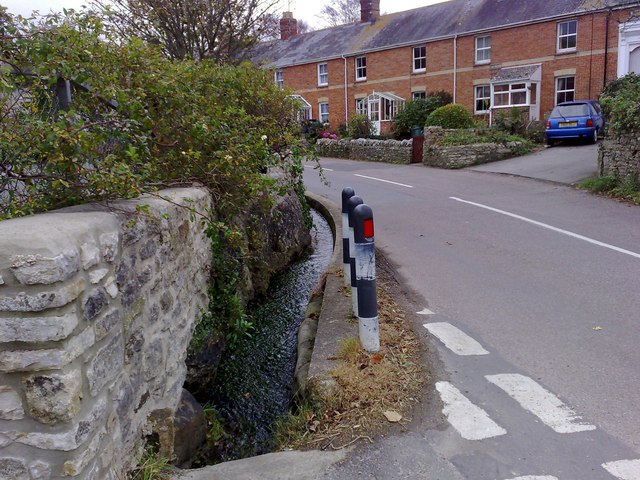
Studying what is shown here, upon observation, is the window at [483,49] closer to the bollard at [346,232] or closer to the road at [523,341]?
the road at [523,341]

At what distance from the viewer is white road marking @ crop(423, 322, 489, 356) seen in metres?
4.71

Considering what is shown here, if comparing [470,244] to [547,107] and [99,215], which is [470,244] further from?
[547,107]

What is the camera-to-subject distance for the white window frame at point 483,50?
30656 mm

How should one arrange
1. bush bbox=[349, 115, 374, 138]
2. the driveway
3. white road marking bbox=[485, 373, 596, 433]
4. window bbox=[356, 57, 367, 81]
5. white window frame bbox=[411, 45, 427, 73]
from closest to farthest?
white road marking bbox=[485, 373, 596, 433], the driveway, bush bbox=[349, 115, 374, 138], white window frame bbox=[411, 45, 427, 73], window bbox=[356, 57, 367, 81]

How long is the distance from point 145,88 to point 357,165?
18899mm

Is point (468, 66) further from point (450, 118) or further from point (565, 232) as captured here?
point (565, 232)

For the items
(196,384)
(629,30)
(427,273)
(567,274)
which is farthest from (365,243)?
(629,30)

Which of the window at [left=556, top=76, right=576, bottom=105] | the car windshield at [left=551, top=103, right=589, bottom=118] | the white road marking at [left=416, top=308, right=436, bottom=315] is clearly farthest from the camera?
the window at [left=556, top=76, right=576, bottom=105]

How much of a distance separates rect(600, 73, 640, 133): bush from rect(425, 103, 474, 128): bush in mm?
9092

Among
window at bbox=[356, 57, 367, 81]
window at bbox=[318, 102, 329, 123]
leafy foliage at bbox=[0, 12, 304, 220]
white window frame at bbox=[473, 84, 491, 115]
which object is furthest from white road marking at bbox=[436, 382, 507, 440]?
window at bbox=[318, 102, 329, 123]

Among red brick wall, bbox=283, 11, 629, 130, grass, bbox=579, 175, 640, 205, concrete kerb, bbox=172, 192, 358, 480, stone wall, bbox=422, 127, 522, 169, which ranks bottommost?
concrete kerb, bbox=172, 192, 358, 480

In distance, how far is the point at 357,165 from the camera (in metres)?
23.3

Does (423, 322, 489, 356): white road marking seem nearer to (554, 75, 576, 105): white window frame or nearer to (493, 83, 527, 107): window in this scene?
(493, 83, 527, 107): window

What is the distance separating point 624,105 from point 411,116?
1612 centimetres
